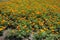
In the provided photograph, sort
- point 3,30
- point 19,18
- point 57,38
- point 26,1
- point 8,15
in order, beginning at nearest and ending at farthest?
point 57,38 → point 3,30 → point 19,18 → point 8,15 → point 26,1

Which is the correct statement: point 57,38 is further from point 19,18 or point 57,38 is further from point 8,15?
point 8,15

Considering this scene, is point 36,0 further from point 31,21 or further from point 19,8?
point 31,21

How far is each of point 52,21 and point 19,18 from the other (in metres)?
1.47

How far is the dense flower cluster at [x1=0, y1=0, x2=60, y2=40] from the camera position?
27.0 ft

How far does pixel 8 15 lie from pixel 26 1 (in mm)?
2802

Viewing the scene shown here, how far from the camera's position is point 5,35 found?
808 centimetres

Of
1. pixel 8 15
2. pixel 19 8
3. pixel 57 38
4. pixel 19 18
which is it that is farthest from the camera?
pixel 19 8

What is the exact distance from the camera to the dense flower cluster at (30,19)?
823 centimetres

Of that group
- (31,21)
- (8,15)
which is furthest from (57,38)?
(8,15)

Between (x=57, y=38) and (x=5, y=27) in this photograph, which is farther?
(x=5, y=27)

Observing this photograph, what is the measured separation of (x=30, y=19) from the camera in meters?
9.27

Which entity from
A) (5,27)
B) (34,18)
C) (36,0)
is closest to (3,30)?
(5,27)

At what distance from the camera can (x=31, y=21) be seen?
Answer: 9.14 m

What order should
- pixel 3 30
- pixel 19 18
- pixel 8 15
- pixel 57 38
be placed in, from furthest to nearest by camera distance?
pixel 8 15 < pixel 19 18 < pixel 3 30 < pixel 57 38
